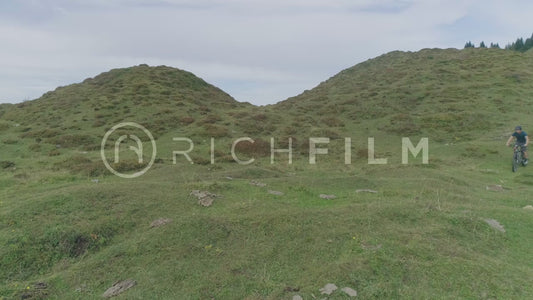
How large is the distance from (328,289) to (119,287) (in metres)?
4.26

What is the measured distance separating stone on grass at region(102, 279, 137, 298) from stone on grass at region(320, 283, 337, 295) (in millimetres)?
3900

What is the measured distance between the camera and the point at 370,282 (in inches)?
253

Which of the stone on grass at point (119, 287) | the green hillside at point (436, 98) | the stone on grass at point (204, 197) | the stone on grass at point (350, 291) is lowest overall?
the stone on grass at point (119, 287)

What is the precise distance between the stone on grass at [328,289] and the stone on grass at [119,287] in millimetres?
A: 3900

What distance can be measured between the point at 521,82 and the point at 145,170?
152 ft

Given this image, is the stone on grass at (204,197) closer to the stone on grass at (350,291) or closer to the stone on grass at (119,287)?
the stone on grass at (119,287)

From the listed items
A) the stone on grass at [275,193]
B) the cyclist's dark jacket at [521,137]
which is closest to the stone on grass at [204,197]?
the stone on grass at [275,193]

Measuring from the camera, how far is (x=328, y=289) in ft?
20.6

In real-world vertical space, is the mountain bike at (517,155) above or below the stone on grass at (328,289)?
above

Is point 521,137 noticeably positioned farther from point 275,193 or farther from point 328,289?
point 328,289

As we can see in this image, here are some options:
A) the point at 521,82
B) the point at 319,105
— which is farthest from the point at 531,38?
the point at 319,105

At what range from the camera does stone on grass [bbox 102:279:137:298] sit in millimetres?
6676

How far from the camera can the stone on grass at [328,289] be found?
621cm

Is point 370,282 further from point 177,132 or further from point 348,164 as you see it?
point 177,132
